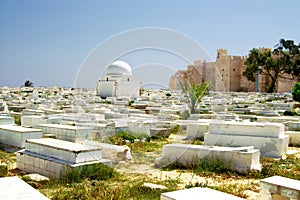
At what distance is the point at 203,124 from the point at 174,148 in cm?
294

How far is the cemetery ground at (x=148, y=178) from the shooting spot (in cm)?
383

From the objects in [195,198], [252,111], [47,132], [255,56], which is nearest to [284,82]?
[255,56]

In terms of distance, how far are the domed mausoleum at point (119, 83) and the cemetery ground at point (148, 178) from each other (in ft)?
65.5

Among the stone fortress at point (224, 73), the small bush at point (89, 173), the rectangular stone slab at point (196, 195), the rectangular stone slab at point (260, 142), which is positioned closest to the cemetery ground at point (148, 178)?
the small bush at point (89, 173)

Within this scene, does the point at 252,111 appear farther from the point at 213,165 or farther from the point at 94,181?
the point at 94,181

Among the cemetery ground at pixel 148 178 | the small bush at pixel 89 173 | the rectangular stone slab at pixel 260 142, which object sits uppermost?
the rectangular stone slab at pixel 260 142

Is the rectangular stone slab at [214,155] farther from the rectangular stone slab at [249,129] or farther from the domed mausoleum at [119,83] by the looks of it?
the domed mausoleum at [119,83]

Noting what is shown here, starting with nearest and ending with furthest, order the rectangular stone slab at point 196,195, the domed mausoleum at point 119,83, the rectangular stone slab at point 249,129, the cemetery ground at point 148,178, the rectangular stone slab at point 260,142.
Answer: the rectangular stone slab at point 196,195 → the cemetery ground at point 148,178 → the rectangular stone slab at point 260,142 → the rectangular stone slab at point 249,129 → the domed mausoleum at point 119,83

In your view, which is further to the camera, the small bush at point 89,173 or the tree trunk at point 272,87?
the tree trunk at point 272,87

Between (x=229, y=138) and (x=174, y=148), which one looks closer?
(x=174, y=148)

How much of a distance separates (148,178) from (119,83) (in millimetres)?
21632

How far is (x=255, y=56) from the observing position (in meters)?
40.0

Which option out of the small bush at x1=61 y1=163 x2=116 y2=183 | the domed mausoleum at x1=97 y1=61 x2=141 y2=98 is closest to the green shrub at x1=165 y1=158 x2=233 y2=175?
the small bush at x1=61 y1=163 x2=116 y2=183

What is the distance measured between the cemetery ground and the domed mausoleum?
20.0 meters
